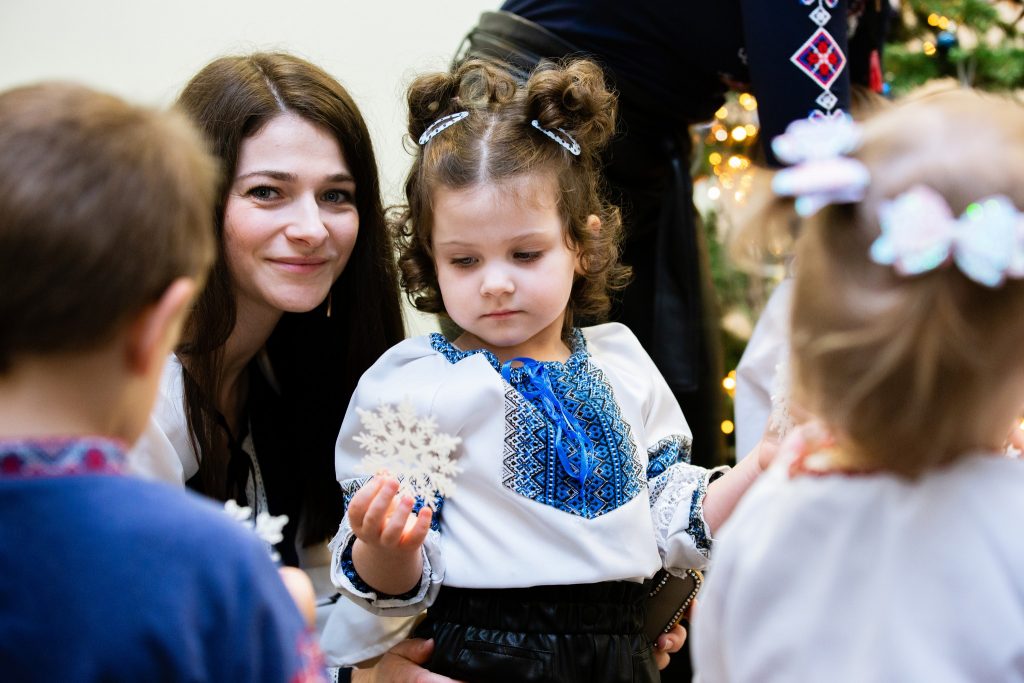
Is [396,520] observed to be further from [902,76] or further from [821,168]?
[902,76]

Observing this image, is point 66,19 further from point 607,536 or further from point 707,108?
point 607,536

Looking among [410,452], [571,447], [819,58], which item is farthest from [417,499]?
[819,58]

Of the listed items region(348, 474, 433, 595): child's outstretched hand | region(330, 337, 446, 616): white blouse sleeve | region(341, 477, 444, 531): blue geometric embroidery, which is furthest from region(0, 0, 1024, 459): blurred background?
region(348, 474, 433, 595): child's outstretched hand

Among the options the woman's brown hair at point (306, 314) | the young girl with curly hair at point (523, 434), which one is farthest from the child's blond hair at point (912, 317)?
the woman's brown hair at point (306, 314)

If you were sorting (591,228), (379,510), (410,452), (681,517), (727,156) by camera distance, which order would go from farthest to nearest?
(727,156) → (591,228) → (681,517) → (410,452) → (379,510)

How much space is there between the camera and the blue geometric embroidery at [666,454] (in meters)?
1.63

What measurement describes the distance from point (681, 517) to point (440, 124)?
2.29 ft

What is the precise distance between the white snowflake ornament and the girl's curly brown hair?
32 cm

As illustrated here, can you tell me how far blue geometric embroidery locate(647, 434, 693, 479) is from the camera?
5.34ft

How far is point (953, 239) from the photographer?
0.88 metres

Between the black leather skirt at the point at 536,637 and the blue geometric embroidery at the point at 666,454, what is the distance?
202 mm

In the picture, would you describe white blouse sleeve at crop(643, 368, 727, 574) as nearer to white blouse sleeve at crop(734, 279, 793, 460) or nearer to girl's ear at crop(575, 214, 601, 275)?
girl's ear at crop(575, 214, 601, 275)

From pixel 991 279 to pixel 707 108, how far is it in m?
1.27

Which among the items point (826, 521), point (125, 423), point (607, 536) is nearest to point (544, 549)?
point (607, 536)
